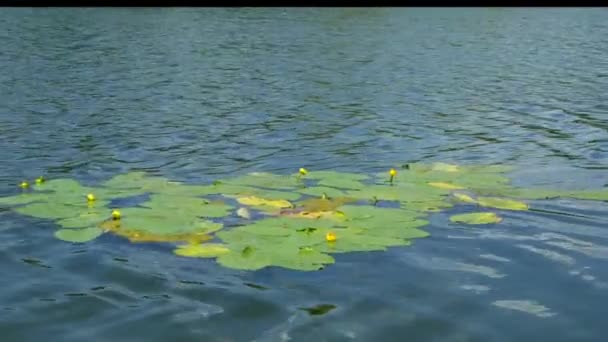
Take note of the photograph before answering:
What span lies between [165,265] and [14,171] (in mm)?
4808

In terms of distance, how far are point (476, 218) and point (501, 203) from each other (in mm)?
589

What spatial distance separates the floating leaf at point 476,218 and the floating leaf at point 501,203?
34 cm

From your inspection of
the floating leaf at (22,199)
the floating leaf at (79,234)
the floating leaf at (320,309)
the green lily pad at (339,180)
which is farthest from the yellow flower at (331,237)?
the floating leaf at (22,199)

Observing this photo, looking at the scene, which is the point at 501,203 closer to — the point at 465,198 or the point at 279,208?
the point at 465,198

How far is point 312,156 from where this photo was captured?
41.2 ft

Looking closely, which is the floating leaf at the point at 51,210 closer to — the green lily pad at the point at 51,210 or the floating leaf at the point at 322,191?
the green lily pad at the point at 51,210

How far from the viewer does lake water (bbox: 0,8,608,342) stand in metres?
6.27

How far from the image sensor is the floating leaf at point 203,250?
7.26 metres

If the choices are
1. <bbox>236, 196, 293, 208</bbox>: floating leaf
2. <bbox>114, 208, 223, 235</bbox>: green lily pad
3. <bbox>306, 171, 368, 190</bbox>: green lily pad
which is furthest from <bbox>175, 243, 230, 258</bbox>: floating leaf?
<bbox>306, 171, 368, 190</bbox>: green lily pad

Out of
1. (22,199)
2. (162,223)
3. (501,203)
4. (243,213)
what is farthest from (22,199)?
(501,203)

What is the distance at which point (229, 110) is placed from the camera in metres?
17.3

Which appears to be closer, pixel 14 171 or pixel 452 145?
pixel 14 171
